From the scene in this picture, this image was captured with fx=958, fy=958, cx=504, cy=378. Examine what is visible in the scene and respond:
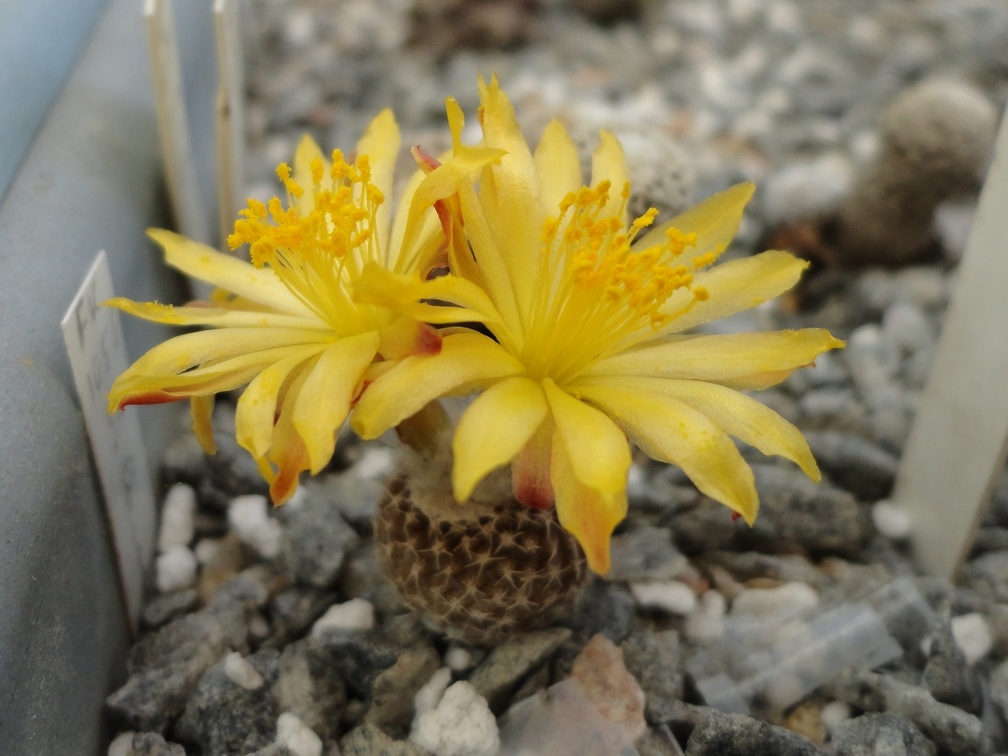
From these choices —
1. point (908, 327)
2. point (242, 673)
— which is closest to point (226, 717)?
point (242, 673)

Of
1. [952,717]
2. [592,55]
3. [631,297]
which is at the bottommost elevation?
[952,717]

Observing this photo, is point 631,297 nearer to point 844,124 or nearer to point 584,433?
point 584,433

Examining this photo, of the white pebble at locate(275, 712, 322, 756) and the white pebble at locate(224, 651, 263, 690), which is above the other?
the white pebble at locate(224, 651, 263, 690)

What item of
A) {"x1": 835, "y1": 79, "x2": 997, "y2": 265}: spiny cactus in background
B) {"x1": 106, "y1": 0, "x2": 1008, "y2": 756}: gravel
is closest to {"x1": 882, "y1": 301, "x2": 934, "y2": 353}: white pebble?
{"x1": 106, "y1": 0, "x2": 1008, "y2": 756}: gravel

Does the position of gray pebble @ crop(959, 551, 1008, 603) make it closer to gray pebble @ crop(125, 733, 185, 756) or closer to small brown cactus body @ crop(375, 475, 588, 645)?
small brown cactus body @ crop(375, 475, 588, 645)

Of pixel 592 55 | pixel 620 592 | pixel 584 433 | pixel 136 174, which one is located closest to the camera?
pixel 584 433

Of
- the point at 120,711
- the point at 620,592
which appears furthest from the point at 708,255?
the point at 120,711

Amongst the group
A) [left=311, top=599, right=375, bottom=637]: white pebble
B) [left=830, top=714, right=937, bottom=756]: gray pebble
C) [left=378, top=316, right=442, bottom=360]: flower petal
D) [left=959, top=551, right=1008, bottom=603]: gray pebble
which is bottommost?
[left=959, top=551, right=1008, bottom=603]: gray pebble
